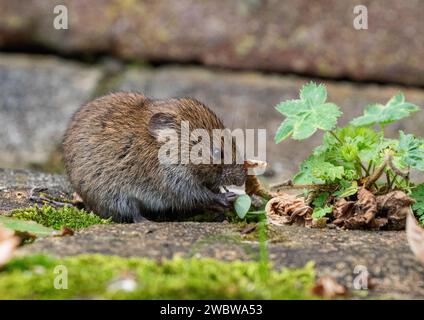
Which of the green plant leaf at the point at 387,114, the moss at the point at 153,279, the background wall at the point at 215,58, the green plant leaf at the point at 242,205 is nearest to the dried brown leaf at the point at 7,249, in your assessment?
the moss at the point at 153,279

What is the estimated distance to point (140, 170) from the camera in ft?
15.9

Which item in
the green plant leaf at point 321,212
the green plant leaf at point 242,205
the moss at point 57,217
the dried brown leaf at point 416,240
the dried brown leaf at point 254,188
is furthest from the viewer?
the dried brown leaf at point 254,188

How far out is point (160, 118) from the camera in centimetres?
489

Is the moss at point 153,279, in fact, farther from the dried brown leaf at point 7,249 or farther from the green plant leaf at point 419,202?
the green plant leaf at point 419,202

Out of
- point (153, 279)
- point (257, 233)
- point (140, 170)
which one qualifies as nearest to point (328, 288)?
point (153, 279)

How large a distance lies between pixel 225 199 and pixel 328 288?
183 cm

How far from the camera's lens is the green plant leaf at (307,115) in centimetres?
410

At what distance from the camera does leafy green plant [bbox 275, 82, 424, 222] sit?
409 cm

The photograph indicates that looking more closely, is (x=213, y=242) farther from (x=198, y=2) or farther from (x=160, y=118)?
(x=198, y=2)

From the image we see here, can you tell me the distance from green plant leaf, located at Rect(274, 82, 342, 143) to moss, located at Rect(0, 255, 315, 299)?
43.9 inches

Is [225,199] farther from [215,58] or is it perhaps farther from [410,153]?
[215,58]

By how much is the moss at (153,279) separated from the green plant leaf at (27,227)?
0.67 meters

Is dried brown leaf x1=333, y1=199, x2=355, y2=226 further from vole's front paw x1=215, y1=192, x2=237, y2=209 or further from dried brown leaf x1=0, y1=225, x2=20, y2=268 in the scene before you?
dried brown leaf x1=0, y1=225, x2=20, y2=268

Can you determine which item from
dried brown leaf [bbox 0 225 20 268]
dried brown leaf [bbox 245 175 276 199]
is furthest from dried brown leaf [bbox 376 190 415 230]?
dried brown leaf [bbox 0 225 20 268]
